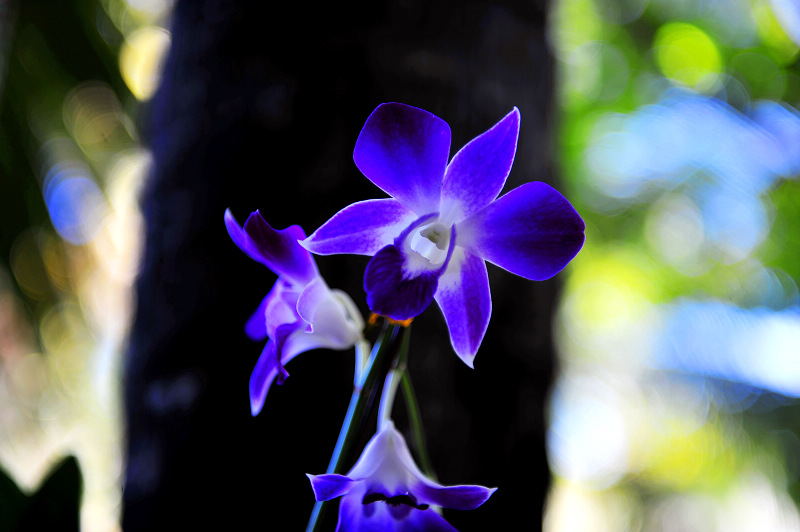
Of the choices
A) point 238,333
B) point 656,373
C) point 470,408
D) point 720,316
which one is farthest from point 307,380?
point 656,373

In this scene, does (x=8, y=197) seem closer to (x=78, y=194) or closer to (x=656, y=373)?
(x=78, y=194)

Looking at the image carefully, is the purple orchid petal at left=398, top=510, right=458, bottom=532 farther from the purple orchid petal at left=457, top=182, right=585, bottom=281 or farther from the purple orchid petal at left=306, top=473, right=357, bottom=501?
the purple orchid petal at left=457, top=182, right=585, bottom=281

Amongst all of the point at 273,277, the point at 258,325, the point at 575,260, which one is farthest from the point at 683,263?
the point at 258,325

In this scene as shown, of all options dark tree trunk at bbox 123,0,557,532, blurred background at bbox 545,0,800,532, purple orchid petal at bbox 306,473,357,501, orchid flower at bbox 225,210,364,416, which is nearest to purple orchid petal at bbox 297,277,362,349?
orchid flower at bbox 225,210,364,416

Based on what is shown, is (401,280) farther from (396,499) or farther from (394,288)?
(396,499)

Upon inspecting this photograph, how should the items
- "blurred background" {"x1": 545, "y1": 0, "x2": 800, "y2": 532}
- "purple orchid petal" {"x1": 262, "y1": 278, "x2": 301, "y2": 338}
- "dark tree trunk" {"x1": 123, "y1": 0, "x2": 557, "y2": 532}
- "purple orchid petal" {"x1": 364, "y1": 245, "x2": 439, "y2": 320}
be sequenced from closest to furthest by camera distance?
"purple orchid petal" {"x1": 364, "y1": 245, "x2": 439, "y2": 320}, "purple orchid petal" {"x1": 262, "y1": 278, "x2": 301, "y2": 338}, "dark tree trunk" {"x1": 123, "y1": 0, "x2": 557, "y2": 532}, "blurred background" {"x1": 545, "y1": 0, "x2": 800, "y2": 532}
